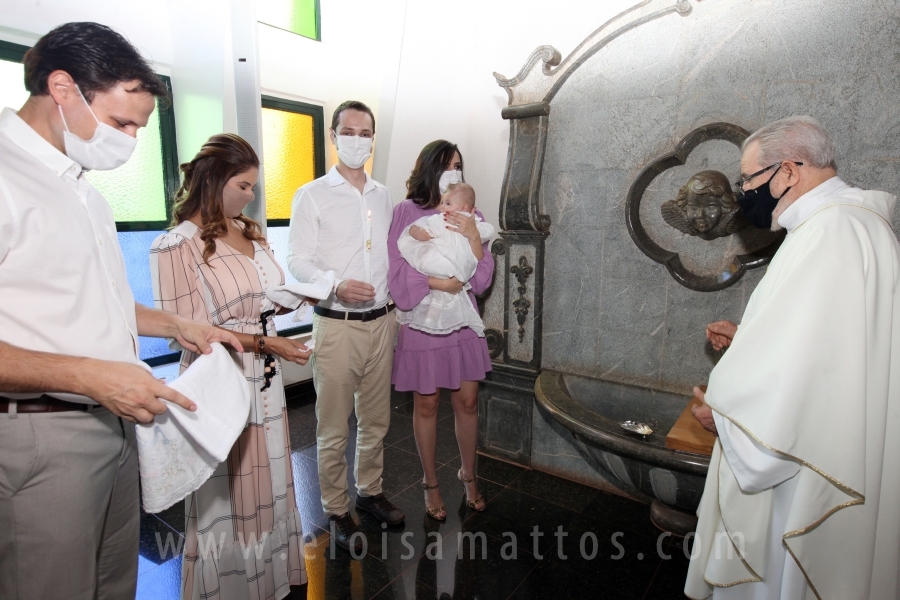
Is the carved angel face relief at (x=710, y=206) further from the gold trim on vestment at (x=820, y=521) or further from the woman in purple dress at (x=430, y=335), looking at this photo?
the gold trim on vestment at (x=820, y=521)

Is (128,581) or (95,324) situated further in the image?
(128,581)

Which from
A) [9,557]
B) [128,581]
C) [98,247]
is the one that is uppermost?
[98,247]

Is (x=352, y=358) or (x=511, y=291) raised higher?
(x=511, y=291)

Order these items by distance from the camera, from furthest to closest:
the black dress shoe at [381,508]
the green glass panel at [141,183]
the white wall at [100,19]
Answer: the green glass panel at [141,183] → the white wall at [100,19] → the black dress shoe at [381,508]

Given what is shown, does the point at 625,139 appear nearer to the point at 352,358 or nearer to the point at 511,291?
the point at 511,291

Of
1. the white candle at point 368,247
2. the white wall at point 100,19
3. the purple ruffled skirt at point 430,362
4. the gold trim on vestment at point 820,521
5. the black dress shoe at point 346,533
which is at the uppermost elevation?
the white wall at point 100,19

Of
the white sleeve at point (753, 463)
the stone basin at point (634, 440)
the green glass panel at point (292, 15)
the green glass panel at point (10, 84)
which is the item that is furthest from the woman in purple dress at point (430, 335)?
the green glass panel at point (292, 15)

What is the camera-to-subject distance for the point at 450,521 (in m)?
2.76

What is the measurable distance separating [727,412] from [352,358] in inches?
60.9

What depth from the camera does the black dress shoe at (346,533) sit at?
8.27 feet

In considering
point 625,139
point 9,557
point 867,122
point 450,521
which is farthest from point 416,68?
point 9,557

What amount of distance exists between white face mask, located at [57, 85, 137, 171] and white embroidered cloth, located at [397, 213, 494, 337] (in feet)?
4.40

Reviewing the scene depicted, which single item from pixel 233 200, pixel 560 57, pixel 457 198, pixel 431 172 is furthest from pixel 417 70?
pixel 233 200

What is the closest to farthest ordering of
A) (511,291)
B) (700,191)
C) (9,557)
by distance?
(9,557) < (700,191) < (511,291)
